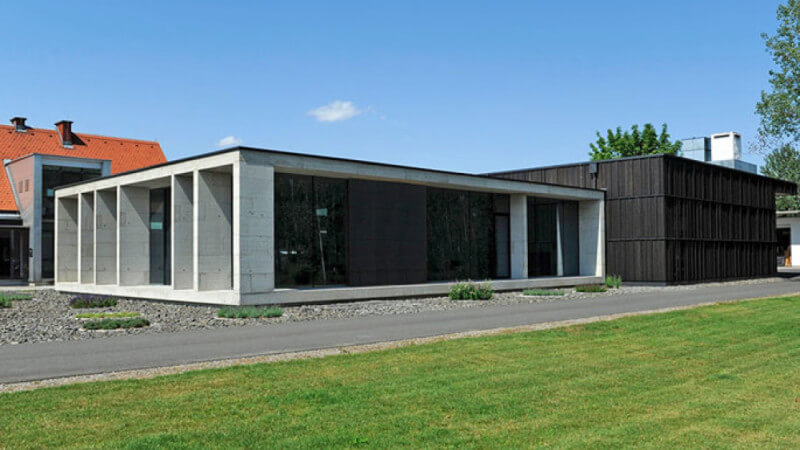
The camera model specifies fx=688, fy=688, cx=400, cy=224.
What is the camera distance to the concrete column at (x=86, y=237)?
26.8 m

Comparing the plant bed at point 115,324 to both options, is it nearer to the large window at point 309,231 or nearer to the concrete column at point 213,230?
the concrete column at point 213,230

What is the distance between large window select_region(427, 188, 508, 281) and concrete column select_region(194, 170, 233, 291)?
7611 mm

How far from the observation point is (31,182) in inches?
1293

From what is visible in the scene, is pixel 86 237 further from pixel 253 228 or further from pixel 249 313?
pixel 249 313

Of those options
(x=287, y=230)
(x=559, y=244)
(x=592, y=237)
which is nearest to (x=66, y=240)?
(x=287, y=230)

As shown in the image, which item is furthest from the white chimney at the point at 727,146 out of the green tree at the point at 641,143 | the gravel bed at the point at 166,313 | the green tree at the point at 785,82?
the gravel bed at the point at 166,313

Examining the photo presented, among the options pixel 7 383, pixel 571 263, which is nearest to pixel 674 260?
pixel 571 263

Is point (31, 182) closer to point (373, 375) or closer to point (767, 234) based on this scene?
point (373, 375)

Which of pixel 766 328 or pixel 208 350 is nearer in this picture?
pixel 208 350

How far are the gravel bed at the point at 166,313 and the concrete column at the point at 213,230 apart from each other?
1122mm

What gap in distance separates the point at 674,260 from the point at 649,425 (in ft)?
86.0

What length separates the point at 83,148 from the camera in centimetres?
4178

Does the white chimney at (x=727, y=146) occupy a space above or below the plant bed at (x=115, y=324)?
above

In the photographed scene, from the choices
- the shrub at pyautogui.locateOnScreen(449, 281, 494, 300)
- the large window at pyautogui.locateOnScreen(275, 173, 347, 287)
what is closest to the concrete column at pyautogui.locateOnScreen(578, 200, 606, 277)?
the shrub at pyautogui.locateOnScreen(449, 281, 494, 300)
